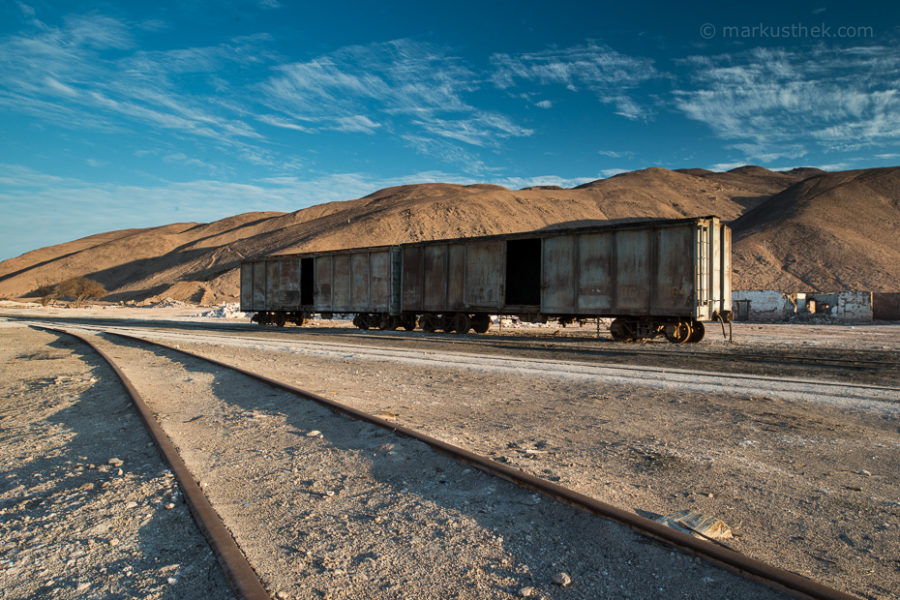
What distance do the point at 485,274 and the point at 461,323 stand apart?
246 centimetres

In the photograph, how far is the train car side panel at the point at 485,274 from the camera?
20609mm

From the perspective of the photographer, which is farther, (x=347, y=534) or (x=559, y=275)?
(x=559, y=275)

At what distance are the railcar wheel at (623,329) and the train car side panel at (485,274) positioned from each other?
4365 mm

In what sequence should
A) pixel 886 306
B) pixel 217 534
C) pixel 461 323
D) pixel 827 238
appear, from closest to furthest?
pixel 217 534 < pixel 461 323 < pixel 886 306 < pixel 827 238

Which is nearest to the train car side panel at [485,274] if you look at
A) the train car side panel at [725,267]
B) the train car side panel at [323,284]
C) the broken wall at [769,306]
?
the train car side panel at [725,267]

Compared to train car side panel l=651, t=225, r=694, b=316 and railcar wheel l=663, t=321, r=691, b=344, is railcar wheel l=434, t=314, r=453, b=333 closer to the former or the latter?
train car side panel l=651, t=225, r=694, b=316

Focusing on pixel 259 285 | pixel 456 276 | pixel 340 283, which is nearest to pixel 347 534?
pixel 456 276

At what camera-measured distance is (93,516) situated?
3.64 metres

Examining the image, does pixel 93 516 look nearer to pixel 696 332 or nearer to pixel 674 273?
pixel 674 273

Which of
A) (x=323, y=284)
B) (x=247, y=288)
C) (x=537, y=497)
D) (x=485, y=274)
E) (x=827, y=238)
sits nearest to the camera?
(x=537, y=497)

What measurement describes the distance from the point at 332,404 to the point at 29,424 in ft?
12.0

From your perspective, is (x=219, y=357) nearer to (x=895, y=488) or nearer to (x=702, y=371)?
(x=702, y=371)

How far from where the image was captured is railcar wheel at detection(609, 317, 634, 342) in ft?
58.7

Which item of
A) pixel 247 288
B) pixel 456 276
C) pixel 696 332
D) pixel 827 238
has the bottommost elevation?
pixel 696 332
